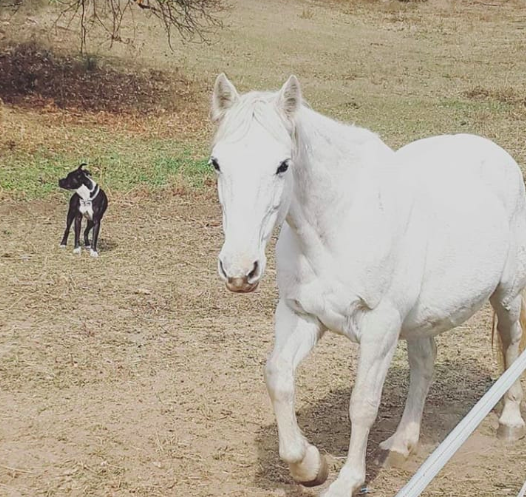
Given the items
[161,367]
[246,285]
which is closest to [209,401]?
[161,367]

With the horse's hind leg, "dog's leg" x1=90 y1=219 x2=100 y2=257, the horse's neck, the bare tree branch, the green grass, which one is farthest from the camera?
the bare tree branch

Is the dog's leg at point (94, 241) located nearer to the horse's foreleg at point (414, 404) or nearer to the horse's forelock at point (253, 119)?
the horse's foreleg at point (414, 404)

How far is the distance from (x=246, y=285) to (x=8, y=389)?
9.42 feet

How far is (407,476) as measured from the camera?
4562 millimetres

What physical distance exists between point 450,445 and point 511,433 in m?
2.36

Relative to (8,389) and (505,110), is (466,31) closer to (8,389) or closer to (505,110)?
(505,110)

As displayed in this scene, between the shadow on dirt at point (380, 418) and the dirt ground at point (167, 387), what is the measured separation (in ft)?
0.04

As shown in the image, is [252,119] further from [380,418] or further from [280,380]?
[380,418]

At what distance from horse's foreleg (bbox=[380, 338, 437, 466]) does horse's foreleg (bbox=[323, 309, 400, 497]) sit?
90 cm

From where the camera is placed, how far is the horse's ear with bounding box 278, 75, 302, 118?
3.36 meters

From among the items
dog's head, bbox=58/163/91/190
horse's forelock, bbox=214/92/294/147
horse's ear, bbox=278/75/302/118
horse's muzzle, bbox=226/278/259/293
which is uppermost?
horse's ear, bbox=278/75/302/118

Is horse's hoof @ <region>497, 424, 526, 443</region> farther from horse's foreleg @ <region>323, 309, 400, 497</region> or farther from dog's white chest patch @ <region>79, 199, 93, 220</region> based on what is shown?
dog's white chest patch @ <region>79, 199, 93, 220</region>

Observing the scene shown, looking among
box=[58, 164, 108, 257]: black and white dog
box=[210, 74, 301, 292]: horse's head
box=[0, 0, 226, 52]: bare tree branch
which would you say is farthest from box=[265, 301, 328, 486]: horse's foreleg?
box=[0, 0, 226, 52]: bare tree branch

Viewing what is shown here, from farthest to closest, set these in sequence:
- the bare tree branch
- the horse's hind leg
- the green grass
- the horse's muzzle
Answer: the bare tree branch < the green grass < the horse's hind leg < the horse's muzzle
